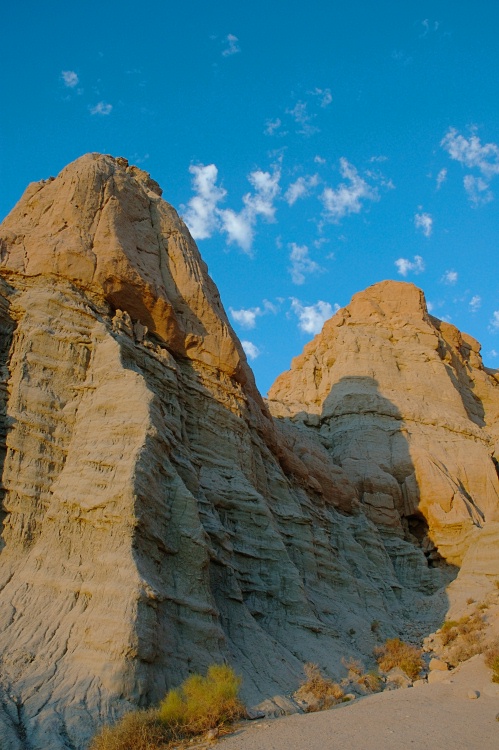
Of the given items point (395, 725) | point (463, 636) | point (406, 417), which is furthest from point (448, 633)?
point (406, 417)

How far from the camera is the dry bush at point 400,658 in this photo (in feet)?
57.0

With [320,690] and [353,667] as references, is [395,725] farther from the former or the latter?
[353,667]

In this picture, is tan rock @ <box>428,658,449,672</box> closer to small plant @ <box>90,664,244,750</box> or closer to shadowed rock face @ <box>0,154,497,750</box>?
shadowed rock face @ <box>0,154,497,750</box>

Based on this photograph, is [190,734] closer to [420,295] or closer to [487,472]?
[487,472]

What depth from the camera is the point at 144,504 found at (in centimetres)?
1391

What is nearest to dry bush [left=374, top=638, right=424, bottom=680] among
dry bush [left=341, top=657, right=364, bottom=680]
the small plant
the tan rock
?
the tan rock

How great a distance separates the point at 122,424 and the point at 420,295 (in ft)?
116

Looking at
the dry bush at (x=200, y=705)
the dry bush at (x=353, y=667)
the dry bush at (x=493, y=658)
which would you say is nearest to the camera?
the dry bush at (x=200, y=705)

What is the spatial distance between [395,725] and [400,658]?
819cm

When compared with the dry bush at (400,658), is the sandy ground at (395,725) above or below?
below

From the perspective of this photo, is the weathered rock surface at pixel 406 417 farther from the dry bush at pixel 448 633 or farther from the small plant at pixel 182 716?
the small plant at pixel 182 716

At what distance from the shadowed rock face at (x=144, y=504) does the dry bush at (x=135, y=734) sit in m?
0.55

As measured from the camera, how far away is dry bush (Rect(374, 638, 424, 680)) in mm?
17375

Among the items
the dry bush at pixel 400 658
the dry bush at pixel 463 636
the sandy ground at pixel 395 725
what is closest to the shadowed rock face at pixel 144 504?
the dry bush at pixel 400 658
